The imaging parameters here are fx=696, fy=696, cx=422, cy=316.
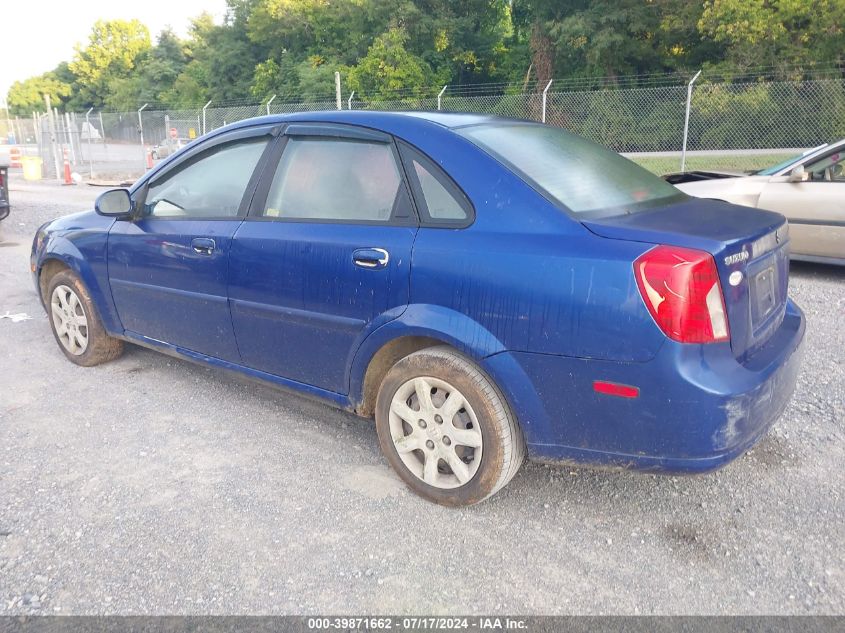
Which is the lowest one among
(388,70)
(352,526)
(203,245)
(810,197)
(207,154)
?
(352,526)

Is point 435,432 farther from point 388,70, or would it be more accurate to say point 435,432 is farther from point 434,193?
point 388,70

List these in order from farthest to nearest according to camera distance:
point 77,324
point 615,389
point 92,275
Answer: point 77,324 < point 92,275 < point 615,389

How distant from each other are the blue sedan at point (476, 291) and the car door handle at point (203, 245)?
11 millimetres

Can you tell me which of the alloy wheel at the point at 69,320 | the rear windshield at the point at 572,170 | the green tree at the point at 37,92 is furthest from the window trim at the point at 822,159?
the green tree at the point at 37,92

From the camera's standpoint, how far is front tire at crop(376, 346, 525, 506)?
2.79m

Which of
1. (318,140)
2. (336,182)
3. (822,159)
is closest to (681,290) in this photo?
(336,182)

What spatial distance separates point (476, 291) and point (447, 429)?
61 cm

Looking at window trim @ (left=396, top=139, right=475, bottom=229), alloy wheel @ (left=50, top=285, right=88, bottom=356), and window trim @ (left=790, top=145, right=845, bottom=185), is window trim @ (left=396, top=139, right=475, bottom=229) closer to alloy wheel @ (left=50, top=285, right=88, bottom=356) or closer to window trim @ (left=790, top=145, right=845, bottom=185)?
alloy wheel @ (left=50, top=285, right=88, bottom=356)

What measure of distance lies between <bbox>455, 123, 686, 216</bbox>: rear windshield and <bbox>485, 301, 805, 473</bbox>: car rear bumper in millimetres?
668

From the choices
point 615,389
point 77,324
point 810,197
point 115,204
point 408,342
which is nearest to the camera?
point 615,389

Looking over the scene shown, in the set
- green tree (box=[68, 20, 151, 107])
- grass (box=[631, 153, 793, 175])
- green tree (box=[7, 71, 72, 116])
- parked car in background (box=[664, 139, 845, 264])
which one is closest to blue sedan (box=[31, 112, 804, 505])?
parked car in background (box=[664, 139, 845, 264])

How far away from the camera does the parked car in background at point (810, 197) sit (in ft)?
21.9

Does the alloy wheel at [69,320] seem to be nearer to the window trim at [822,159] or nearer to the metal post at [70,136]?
the window trim at [822,159]

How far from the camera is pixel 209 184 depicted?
3920 millimetres
